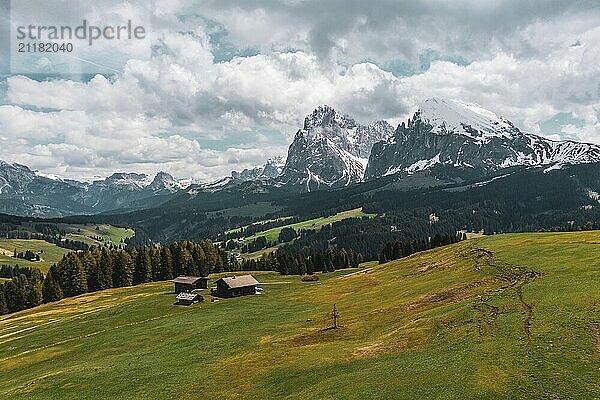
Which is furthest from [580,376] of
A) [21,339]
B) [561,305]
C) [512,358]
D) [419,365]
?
[21,339]

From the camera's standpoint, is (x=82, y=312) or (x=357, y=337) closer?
(x=357, y=337)

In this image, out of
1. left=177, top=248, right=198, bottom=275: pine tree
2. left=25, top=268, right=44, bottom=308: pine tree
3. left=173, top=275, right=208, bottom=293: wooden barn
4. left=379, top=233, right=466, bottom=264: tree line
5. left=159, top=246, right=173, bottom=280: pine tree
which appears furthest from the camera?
left=379, top=233, right=466, bottom=264: tree line

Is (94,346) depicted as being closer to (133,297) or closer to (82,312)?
(82,312)

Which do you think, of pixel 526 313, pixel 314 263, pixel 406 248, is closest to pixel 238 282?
pixel 314 263

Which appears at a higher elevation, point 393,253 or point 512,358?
point 393,253

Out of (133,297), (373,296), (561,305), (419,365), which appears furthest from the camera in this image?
(133,297)

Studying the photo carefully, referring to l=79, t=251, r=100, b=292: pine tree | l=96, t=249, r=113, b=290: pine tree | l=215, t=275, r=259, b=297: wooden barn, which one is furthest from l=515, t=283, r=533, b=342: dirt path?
l=79, t=251, r=100, b=292: pine tree

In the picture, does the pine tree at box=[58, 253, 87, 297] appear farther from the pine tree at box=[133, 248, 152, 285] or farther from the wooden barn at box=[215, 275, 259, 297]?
the wooden barn at box=[215, 275, 259, 297]

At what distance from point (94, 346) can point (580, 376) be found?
63.7 m

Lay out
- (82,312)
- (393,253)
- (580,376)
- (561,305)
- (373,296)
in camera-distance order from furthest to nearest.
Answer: (393,253)
(82,312)
(373,296)
(561,305)
(580,376)

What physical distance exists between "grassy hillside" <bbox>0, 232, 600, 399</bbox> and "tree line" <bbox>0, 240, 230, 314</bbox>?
46.6 m

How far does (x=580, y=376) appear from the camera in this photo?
31578mm

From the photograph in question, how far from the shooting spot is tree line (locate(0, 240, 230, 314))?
133250mm

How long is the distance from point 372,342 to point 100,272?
123219 millimetres
